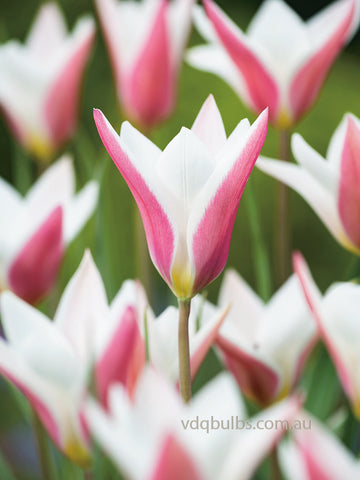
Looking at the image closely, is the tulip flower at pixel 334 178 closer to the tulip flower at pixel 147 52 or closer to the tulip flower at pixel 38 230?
the tulip flower at pixel 38 230

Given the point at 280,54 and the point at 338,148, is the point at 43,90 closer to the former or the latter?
the point at 280,54

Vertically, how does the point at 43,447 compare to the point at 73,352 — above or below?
below

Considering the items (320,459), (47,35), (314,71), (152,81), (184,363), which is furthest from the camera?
(47,35)

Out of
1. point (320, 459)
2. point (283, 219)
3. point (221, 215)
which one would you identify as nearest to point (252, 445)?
point (320, 459)

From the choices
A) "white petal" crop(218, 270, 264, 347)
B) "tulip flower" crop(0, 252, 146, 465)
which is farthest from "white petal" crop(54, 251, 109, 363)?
"white petal" crop(218, 270, 264, 347)

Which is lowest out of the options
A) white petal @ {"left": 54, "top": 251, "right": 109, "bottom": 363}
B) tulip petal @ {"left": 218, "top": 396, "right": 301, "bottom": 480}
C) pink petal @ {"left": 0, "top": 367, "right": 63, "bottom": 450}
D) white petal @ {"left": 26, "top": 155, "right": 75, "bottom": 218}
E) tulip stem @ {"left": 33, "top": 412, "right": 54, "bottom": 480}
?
tulip stem @ {"left": 33, "top": 412, "right": 54, "bottom": 480}

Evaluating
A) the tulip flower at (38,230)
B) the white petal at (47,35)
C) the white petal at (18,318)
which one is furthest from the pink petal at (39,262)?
the white petal at (47,35)

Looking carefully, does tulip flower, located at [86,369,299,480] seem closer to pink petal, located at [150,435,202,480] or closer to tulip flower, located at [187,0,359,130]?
pink petal, located at [150,435,202,480]

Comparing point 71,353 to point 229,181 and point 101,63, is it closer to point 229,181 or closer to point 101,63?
point 229,181
